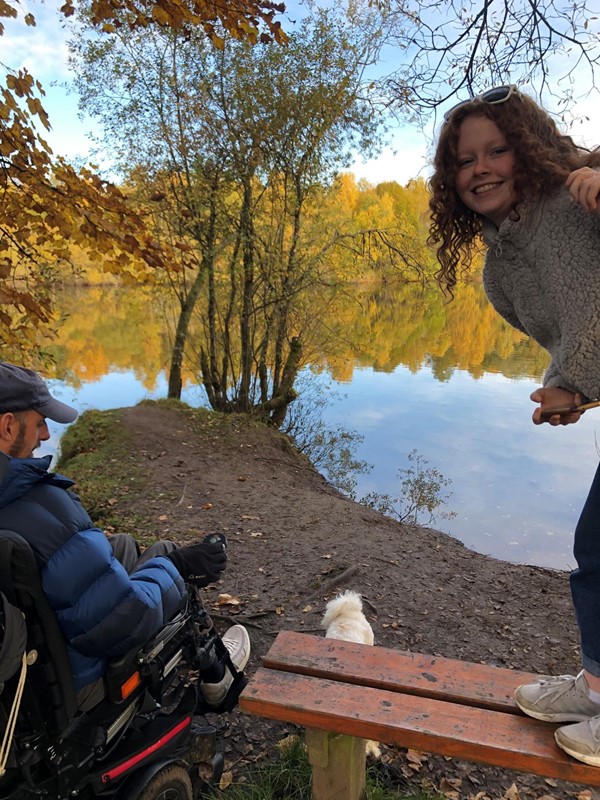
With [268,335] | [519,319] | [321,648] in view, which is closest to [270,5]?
[519,319]

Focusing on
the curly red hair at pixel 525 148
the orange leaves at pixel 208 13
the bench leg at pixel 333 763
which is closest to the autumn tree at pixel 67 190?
the orange leaves at pixel 208 13

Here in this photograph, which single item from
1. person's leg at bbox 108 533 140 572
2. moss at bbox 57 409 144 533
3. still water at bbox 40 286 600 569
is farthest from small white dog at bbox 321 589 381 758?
still water at bbox 40 286 600 569

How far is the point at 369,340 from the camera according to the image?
14609 mm

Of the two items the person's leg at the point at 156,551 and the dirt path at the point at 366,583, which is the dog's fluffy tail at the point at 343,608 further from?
the person's leg at the point at 156,551

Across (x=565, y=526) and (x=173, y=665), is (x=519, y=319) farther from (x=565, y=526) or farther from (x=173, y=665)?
A: (x=565, y=526)

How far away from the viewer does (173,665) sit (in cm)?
198

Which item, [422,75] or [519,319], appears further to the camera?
[422,75]

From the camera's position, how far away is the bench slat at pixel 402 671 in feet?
6.09

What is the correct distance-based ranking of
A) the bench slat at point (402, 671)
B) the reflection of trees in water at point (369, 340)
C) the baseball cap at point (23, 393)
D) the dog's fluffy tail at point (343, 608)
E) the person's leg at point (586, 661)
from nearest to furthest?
the person's leg at point (586, 661) < the baseball cap at point (23, 393) < the bench slat at point (402, 671) < the dog's fluffy tail at point (343, 608) < the reflection of trees in water at point (369, 340)

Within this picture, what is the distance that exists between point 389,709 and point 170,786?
2.54ft

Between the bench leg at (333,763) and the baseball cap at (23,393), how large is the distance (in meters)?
1.42

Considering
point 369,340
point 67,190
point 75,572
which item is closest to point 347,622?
point 75,572

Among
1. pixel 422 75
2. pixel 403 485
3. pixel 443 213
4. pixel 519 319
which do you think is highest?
pixel 422 75

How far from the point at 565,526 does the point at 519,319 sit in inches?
265
